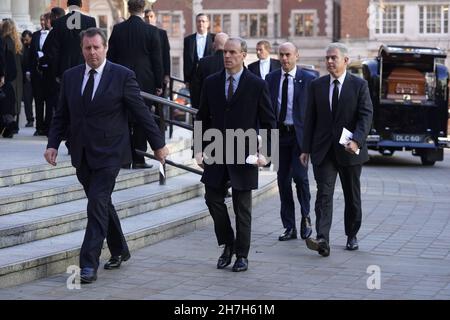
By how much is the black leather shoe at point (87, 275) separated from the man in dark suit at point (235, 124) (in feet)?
4.45

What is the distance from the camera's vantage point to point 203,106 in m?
9.74

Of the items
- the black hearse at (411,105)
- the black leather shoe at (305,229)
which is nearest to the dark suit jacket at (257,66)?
A: the black leather shoe at (305,229)

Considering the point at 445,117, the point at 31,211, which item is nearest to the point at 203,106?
the point at 31,211

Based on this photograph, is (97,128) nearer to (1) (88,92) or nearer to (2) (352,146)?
(1) (88,92)

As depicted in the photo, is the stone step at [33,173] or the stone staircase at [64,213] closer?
the stone staircase at [64,213]

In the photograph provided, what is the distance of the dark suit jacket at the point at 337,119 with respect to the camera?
10.5 m

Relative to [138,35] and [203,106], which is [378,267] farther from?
[138,35]

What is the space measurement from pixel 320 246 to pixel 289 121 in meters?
1.71

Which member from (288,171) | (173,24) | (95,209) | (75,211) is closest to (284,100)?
(288,171)

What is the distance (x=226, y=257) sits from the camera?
9.70 metres

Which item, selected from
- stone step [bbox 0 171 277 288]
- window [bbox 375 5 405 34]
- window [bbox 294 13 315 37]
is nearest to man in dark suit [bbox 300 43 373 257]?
stone step [bbox 0 171 277 288]

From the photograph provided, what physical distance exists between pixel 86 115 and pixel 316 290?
2.37 meters

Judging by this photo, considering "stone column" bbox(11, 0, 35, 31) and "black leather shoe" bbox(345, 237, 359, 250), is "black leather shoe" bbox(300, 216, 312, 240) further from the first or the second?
"stone column" bbox(11, 0, 35, 31)

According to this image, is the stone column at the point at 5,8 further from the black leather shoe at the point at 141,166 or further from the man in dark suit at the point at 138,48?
the black leather shoe at the point at 141,166
